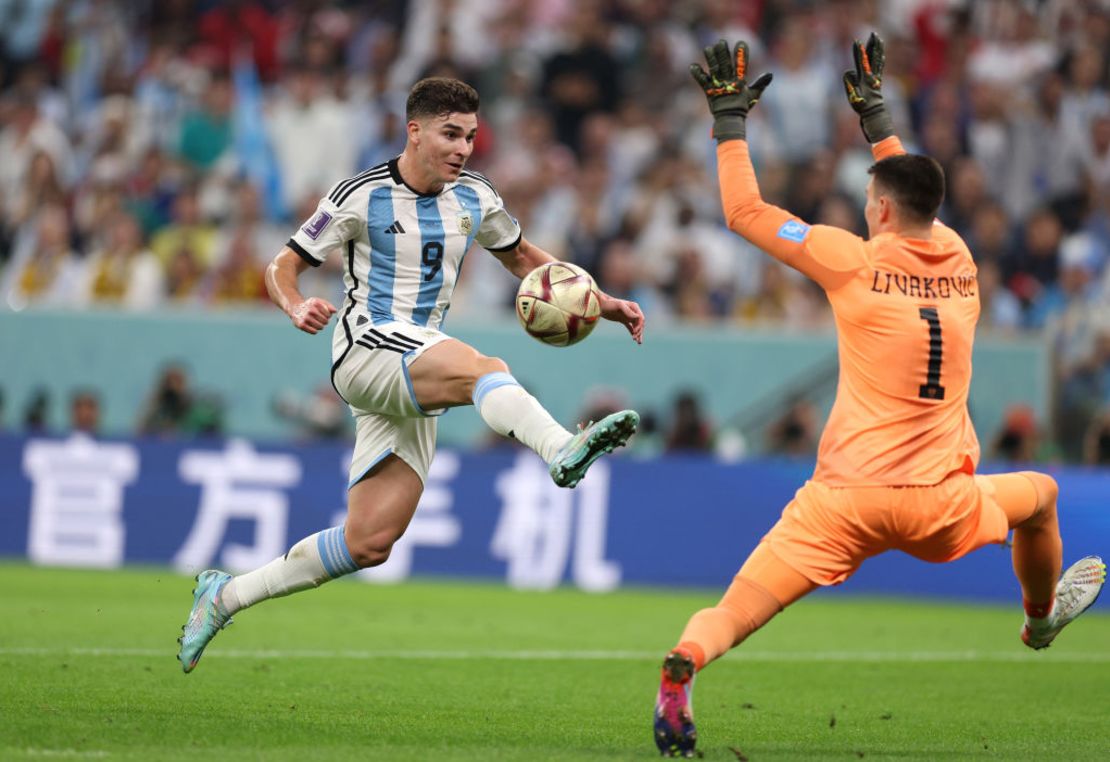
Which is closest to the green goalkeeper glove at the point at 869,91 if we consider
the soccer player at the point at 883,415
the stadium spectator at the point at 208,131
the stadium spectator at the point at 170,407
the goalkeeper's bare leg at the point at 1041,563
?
the soccer player at the point at 883,415

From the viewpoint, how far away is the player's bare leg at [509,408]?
6.60 meters

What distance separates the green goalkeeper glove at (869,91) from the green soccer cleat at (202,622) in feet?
11.5

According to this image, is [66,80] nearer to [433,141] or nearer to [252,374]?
[252,374]

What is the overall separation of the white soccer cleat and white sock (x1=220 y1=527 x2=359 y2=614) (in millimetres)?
2984

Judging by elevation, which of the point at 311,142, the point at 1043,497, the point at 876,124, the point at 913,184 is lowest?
the point at 1043,497

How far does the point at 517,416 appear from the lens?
22.8 ft

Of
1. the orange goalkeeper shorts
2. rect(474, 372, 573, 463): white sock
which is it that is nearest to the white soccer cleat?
the orange goalkeeper shorts

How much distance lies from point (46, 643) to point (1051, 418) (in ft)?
32.8

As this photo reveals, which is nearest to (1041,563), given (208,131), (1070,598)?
(1070,598)

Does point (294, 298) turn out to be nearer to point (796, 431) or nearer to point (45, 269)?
point (796, 431)

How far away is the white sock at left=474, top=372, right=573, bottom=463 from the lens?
6.83m

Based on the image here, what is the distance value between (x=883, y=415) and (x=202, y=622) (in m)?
3.24

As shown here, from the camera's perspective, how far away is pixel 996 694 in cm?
888

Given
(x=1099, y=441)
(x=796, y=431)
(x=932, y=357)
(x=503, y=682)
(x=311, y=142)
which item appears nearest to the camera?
(x=932, y=357)
